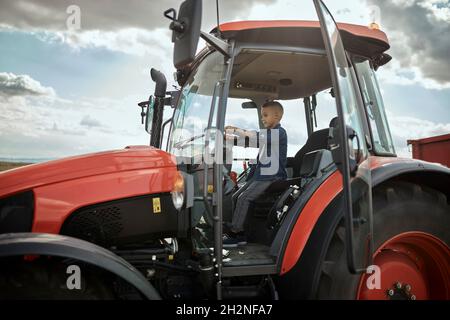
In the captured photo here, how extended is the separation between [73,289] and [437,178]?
2555 mm

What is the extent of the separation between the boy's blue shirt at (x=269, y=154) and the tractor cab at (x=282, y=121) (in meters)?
0.08

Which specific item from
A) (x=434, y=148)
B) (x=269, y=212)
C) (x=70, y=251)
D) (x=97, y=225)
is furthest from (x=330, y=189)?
(x=434, y=148)

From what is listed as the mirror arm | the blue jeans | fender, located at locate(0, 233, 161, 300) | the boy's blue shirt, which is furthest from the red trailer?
fender, located at locate(0, 233, 161, 300)

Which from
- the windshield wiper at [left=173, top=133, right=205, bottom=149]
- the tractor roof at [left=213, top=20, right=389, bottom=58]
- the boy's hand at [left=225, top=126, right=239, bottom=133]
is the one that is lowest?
the windshield wiper at [left=173, top=133, right=205, bottom=149]

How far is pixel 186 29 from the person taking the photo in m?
2.06

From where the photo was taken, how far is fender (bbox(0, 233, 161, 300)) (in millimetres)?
1859

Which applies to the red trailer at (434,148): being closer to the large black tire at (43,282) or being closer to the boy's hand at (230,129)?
the boy's hand at (230,129)

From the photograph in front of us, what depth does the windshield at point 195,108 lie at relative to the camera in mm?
2748

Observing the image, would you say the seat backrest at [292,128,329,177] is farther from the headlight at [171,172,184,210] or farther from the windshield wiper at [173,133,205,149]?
the headlight at [171,172,184,210]

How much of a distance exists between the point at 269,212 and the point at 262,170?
366 mm

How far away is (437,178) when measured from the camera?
2.86 meters

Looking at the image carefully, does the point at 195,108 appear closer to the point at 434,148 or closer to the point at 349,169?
the point at 349,169

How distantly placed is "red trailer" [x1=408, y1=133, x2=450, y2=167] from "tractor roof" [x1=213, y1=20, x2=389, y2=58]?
4.05m
